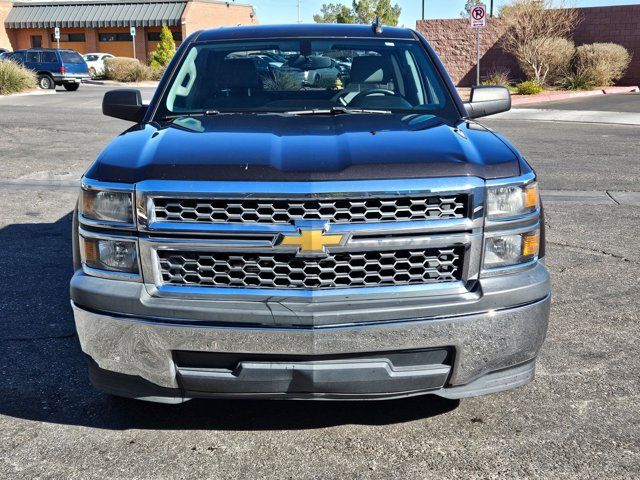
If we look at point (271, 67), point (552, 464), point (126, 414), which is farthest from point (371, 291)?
point (271, 67)

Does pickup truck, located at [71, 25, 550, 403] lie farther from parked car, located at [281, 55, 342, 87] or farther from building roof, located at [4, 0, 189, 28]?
building roof, located at [4, 0, 189, 28]

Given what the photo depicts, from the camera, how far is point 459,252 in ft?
9.95

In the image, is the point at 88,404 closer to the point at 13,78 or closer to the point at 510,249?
the point at 510,249

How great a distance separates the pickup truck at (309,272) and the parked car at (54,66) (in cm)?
3063

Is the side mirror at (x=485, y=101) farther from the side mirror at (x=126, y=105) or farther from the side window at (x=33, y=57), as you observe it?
the side window at (x=33, y=57)

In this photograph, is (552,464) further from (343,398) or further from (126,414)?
(126,414)

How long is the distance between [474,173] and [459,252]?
12.4 inches

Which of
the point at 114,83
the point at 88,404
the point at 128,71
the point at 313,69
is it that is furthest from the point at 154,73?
the point at 88,404

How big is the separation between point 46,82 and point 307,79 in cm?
3028

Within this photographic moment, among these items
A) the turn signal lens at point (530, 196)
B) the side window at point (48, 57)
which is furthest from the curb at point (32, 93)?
the turn signal lens at point (530, 196)

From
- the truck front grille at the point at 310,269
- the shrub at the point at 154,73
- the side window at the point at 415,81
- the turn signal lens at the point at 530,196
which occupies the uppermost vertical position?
the side window at the point at 415,81

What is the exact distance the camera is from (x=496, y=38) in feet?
103

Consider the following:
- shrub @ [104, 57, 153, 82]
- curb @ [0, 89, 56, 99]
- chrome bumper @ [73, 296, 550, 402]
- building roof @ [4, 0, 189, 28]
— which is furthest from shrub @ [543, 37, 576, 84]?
building roof @ [4, 0, 189, 28]

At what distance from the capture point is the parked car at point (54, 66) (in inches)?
1244
